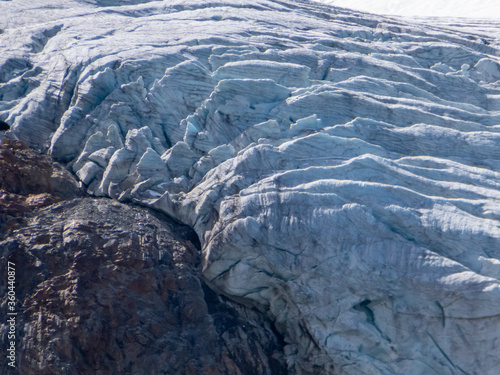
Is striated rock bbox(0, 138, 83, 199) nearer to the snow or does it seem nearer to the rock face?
the rock face

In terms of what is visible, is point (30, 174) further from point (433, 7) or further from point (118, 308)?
point (433, 7)

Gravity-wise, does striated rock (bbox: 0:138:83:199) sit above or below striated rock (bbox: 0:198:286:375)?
above

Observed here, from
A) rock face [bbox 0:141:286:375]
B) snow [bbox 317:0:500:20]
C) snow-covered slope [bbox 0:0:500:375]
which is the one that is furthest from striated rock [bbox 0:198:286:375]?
snow [bbox 317:0:500:20]

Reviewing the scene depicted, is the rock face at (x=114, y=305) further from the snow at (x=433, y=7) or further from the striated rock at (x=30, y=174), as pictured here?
the snow at (x=433, y=7)

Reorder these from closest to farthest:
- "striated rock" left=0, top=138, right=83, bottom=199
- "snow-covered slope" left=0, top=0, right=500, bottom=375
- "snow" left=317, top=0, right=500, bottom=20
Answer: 1. "snow-covered slope" left=0, top=0, right=500, bottom=375
2. "striated rock" left=0, top=138, right=83, bottom=199
3. "snow" left=317, top=0, right=500, bottom=20

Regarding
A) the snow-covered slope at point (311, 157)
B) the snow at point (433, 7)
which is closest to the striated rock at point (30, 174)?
the snow-covered slope at point (311, 157)

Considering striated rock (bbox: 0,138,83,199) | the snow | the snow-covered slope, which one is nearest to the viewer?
the snow-covered slope

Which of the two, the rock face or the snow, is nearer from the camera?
the rock face

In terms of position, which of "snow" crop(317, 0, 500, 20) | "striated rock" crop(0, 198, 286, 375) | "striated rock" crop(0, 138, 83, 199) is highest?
"snow" crop(317, 0, 500, 20)
